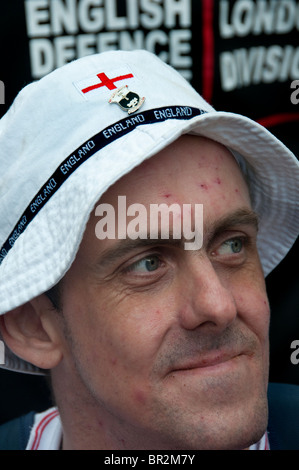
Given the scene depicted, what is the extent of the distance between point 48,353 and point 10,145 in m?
0.57

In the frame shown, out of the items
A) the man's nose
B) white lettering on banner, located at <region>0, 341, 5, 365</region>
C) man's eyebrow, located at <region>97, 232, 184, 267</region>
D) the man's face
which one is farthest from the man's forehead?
white lettering on banner, located at <region>0, 341, 5, 365</region>

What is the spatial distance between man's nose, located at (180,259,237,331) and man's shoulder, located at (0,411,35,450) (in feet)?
3.11

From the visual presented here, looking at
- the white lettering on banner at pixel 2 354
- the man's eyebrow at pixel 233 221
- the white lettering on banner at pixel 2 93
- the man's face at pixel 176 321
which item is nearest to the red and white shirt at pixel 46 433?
the white lettering on banner at pixel 2 354

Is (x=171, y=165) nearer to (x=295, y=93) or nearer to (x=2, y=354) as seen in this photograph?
(x=2, y=354)

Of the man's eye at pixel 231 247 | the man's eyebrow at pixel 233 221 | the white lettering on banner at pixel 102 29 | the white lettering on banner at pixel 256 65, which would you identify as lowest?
the man's eye at pixel 231 247

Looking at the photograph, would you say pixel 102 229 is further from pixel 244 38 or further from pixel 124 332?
pixel 244 38

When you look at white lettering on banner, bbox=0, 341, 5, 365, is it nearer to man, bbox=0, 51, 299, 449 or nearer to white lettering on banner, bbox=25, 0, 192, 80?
man, bbox=0, 51, 299, 449

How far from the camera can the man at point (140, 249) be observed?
5.71 ft

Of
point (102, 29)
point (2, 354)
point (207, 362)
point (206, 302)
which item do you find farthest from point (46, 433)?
point (102, 29)

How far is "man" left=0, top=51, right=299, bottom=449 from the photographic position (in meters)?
1.74

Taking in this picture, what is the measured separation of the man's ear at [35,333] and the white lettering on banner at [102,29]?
3.24 ft

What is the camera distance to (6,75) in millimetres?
2607

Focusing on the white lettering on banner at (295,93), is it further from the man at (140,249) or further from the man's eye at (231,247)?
the man's eye at (231,247)
